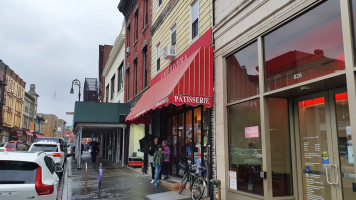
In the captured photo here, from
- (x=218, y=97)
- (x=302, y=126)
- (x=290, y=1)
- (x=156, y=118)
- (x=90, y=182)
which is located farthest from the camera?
(x=156, y=118)

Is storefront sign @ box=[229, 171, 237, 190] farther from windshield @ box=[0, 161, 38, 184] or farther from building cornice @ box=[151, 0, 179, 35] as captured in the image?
building cornice @ box=[151, 0, 179, 35]

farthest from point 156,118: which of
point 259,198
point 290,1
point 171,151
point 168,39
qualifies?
point 290,1

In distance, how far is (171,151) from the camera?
44.2 feet

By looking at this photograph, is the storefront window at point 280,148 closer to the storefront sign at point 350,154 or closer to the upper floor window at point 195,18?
the storefront sign at point 350,154

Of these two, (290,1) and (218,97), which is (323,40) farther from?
(218,97)

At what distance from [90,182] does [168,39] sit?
23.1 feet

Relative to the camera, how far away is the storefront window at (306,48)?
521 centimetres

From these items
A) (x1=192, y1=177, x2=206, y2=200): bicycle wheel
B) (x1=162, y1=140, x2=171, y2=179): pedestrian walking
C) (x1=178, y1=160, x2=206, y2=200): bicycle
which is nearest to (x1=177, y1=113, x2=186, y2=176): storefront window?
(x1=162, y1=140, x2=171, y2=179): pedestrian walking

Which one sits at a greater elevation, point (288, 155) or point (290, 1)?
point (290, 1)

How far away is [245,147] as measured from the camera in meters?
7.60

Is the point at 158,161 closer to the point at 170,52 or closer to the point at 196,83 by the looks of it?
the point at 196,83

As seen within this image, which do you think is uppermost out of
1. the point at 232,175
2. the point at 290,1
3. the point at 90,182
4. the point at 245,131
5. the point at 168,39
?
the point at 168,39

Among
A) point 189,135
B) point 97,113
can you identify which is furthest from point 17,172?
point 97,113

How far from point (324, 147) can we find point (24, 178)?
5690mm
